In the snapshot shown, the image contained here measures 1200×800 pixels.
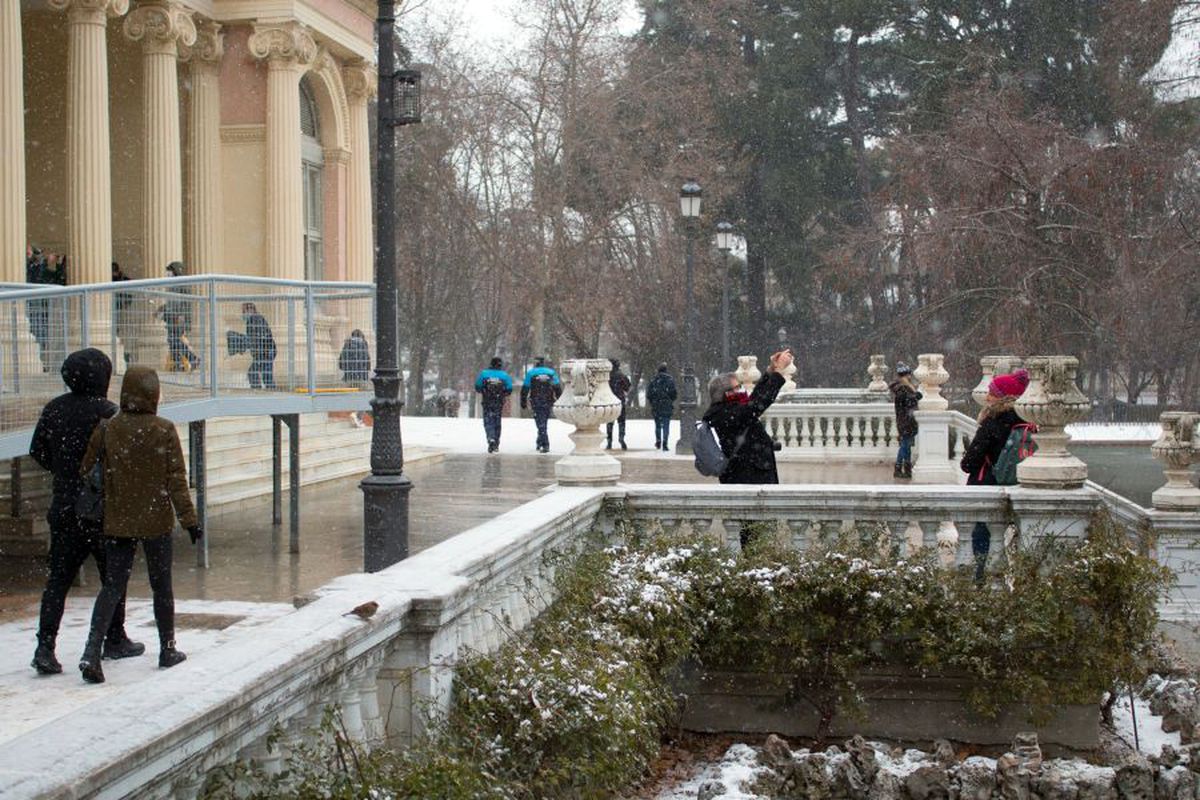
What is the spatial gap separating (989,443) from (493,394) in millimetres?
14297

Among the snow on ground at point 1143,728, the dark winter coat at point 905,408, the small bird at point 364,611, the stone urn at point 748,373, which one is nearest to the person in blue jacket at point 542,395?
the stone urn at point 748,373

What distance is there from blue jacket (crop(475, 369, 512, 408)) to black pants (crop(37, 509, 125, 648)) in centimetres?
1591

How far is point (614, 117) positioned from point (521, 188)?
4.49 metres

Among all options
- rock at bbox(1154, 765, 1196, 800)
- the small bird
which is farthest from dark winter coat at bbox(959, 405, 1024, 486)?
the small bird

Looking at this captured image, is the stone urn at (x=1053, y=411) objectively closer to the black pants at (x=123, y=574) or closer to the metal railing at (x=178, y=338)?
the black pants at (x=123, y=574)

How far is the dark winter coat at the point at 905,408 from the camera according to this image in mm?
22375

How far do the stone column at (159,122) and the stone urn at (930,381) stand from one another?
12.4 metres

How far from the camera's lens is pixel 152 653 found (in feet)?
26.0

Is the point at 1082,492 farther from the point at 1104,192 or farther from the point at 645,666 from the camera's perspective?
the point at 1104,192

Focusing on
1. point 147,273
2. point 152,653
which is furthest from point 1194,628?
point 147,273

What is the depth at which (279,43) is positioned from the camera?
20719mm

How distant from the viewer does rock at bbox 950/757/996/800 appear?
762cm

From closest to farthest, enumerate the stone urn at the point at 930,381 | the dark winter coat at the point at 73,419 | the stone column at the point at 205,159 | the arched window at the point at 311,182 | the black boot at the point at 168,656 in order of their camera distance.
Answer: the black boot at the point at 168,656 → the dark winter coat at the point at 73,419 → the stone column at the point at 205,159 → the stone urn at the point at 930,381 → the arched window at the point at 311,182

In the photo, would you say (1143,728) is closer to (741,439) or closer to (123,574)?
(741,439)
